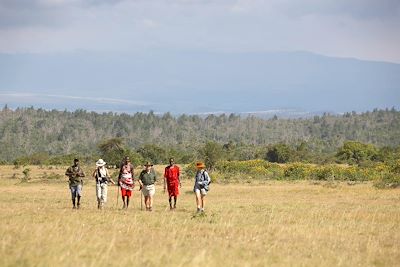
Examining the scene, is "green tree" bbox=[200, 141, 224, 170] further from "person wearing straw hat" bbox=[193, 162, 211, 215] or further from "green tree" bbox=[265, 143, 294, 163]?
"person wearing straw hat" bbox=[193, 162, 211, 215]

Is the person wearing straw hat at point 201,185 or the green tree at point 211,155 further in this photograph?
the green tree at point 211,155

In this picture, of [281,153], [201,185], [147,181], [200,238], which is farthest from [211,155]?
[200,238]

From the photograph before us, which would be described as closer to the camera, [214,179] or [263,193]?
[263,193]

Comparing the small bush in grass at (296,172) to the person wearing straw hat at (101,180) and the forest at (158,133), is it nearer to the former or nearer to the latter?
the person wearing straw hat at (101,180)

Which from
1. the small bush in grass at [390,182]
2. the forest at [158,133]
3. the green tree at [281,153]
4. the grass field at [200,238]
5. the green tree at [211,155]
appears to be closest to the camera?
the grass field at [200,238]

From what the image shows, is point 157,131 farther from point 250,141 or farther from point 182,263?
point 182,263

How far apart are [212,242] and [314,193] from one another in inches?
854

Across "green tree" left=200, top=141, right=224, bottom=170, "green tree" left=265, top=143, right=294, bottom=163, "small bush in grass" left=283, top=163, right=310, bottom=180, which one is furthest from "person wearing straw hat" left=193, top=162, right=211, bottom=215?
"green tree" left=265, top=143, right=294, bottom=163

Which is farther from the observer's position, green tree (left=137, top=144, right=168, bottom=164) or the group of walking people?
green tree (left=137, top=144, right=168, bottom=164)

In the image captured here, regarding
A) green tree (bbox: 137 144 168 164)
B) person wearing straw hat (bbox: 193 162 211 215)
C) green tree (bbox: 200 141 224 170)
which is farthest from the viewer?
Answer: green tree (bbox: 137 144 168 164)

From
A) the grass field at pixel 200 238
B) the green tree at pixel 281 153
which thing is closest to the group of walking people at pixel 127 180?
the grass field at pixel 200 238

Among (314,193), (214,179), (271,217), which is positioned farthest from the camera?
(214,179)

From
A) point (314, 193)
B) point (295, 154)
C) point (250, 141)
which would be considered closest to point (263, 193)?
point (314, 193)

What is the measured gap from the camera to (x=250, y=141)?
173m
